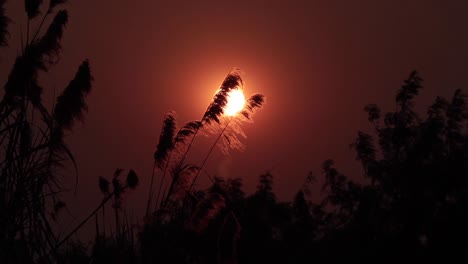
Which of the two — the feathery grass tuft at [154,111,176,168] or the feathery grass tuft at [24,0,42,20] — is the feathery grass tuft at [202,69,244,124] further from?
the feathery grass tuft at [24,0,42,20]

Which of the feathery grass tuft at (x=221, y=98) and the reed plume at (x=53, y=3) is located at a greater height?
the feathery grass tuft at (x=221, y=98)

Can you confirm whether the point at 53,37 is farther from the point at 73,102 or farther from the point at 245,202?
the point at 245,202

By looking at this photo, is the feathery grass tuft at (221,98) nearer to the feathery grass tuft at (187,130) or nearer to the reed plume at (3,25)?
the feathery grass tuft at (187,130)

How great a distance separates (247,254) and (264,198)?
3.92 meters

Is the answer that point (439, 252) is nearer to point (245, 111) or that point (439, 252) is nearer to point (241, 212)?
point (241, 212)

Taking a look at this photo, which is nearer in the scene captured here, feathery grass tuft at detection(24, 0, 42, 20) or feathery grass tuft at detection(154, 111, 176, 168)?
feathery grass tuft at detection(24, 0, 42, 20)

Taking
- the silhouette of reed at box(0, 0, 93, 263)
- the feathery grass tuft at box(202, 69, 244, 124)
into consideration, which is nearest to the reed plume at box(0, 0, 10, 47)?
the silhouette of reed at box(0, 0, 93, 263)

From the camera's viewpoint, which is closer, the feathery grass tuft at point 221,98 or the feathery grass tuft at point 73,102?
the feathery grass tuft at point 73,102

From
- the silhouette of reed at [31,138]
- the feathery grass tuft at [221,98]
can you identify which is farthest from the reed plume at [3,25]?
the feathery grass tuft at [221,98]

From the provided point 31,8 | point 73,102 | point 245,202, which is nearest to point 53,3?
point 31,8

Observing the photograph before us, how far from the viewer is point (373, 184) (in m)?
22.7

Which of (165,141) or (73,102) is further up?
(165,141)

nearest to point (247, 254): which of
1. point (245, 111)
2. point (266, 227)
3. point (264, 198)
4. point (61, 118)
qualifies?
point (266, 227)

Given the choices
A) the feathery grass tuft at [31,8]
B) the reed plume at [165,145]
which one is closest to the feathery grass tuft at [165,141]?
the reed plume at [165,145]
